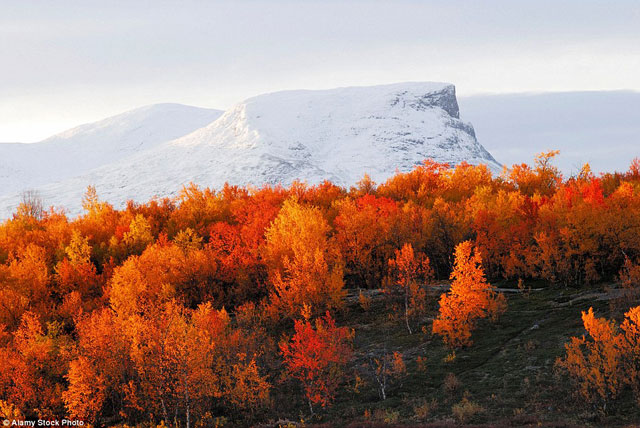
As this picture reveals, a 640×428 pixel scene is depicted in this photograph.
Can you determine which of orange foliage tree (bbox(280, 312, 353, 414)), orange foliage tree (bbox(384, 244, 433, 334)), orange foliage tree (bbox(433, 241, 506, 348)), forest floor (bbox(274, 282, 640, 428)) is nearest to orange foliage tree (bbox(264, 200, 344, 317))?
forest floor (bbox(274, 282, 640, 428))

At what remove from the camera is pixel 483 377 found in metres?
37.2

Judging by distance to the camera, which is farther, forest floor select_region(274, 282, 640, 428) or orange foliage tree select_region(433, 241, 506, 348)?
orange foliage tree select_region(433, 241, 506, 348)

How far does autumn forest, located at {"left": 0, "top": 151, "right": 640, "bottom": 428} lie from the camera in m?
34.4

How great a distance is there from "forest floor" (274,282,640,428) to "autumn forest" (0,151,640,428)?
0.60 feet

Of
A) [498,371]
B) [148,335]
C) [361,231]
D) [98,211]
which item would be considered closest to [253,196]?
[98,211]

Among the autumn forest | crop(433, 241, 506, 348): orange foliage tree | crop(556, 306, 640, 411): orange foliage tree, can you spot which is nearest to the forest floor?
the autumn forest

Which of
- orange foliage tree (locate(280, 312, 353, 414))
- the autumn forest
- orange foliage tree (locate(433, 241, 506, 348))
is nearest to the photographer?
the autumn forest

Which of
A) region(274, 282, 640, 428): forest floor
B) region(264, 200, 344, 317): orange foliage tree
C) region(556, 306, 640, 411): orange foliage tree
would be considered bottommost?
region(274, 282, 640, 428): forest floor

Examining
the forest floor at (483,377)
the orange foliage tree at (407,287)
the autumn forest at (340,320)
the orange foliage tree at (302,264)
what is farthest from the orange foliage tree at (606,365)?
the orange foliage tree at (302,264)

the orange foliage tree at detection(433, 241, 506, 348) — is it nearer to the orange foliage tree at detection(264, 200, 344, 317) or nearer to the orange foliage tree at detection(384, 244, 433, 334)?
the orange foliage tree at detection(384, 244, 433, 334)

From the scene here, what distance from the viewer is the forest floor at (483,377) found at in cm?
3014

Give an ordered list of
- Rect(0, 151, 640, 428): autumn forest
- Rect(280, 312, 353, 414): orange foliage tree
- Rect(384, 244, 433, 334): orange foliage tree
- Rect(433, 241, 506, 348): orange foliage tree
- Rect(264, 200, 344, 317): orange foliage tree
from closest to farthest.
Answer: Rect(0, 151, 640, 428): autumn forest < Rect(280, 312, 353, 414): orange foliage tree < Rect(433, 241, 506, 348): orange foliage tree < Rect(384, 244, 433, 334): orange foliage tree < Rect(264, 200, 344, 317): orange foliage tree

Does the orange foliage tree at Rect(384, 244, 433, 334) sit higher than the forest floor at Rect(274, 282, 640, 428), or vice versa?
the orange foliage tree at Rect(384, 244, 433, 334)

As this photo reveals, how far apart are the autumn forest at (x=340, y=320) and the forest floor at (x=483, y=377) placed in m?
0.18
